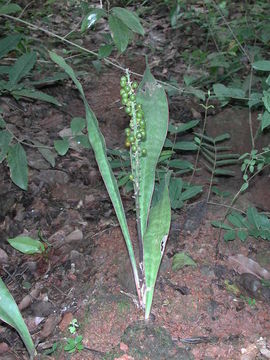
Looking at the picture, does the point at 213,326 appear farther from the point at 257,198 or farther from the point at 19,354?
the point at 257,198

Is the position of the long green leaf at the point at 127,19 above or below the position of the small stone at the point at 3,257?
above

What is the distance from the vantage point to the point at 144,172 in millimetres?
1376

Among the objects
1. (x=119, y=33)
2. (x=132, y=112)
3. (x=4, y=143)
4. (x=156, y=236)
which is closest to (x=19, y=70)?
(x=4, y=143)

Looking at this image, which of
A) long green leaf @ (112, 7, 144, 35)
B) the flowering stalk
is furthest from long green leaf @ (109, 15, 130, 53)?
the flowering stalk

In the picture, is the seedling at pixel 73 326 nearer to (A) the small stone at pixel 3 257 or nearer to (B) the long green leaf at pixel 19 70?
(A) the small stone at pixel 3 257

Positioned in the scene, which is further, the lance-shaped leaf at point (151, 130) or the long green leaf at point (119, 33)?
the long green leaf at point (119, 33)

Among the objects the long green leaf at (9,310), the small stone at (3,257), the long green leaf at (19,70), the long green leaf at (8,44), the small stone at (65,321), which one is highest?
the long green leaf at (8,44)

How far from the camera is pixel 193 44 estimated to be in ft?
10.7

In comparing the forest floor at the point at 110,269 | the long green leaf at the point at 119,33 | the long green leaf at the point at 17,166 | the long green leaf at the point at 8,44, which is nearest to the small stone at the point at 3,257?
the forest floor at the point at 110,269

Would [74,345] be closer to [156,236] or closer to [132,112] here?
[156,236]

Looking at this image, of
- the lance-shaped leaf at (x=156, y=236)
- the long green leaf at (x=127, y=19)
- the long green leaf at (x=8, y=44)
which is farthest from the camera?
the long green leaf at (x=8, y=44)

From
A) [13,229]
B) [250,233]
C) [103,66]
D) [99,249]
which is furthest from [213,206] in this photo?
[103,66]

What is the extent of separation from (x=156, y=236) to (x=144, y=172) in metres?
0.19

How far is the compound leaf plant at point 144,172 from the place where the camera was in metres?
1.21
